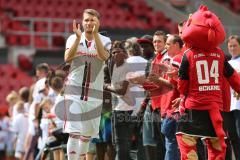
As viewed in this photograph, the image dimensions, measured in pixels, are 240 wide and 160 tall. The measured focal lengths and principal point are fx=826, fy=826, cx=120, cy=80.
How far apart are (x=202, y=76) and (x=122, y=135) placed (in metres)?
2.57

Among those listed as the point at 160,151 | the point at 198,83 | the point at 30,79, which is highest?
the point at 30,79

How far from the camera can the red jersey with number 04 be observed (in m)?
9.12

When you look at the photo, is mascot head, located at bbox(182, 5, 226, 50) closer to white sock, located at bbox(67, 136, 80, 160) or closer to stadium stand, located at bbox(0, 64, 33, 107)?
white sock, located at bbox(67, 136, 80, 160)

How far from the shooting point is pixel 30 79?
71.6ft

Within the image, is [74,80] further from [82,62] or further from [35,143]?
[35,143]

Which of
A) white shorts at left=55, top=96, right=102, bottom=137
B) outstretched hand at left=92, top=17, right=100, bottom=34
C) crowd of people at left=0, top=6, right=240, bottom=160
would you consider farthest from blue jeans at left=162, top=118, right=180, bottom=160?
outstretched hand at left=92, top=17, right=100, bottom=34

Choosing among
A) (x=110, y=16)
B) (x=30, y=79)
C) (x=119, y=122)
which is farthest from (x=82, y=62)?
(x=110, y=16)

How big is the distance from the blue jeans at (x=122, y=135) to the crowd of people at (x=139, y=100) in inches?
0.5

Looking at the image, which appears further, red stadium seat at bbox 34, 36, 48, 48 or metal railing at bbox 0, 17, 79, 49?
red stadium seat at bbox 34, 36, 48, 48

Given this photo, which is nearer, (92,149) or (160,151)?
(160,151)

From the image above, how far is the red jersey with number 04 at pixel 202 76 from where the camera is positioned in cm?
912

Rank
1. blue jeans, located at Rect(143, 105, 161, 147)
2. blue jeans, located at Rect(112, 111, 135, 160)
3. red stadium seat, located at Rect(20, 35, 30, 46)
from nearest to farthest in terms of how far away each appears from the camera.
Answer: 1. blue jeans, located at Rect(143, 105, 161, 147)
2. blue jeans, located at Rect(112, 111, 135, 160)
3. red stadium seat, located at Rect(20, 35, 30, 46)

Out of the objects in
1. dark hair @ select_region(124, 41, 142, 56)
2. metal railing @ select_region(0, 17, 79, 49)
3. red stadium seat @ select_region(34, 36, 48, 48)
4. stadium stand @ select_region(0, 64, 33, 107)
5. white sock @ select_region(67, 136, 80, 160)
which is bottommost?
white sock @ select_region(67, 136, 80, 160)

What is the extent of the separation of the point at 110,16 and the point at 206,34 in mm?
15800
